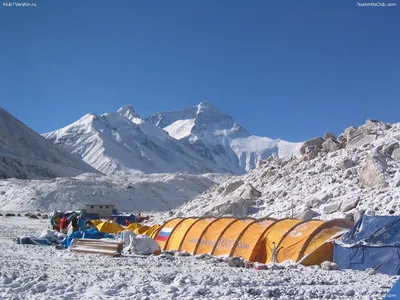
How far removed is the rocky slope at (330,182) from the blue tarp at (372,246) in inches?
173

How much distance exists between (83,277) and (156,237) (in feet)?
36.7

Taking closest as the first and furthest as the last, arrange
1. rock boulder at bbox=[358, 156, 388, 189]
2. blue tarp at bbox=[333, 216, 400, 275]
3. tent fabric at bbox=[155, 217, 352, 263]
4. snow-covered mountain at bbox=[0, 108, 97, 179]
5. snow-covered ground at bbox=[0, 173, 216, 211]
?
blue tarp at bbox=[333, 216, 400, 275] → tent fabric at bbox=[155, 217, 352, 263] → rock boulder at bbox=[358, 156, 388, 189] → snow-covered ground at bbox=[0, 173, 216, 211] → snow-covered mountain at bbox=[0, 108, 97, 179]

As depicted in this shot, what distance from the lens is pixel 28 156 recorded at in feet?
512

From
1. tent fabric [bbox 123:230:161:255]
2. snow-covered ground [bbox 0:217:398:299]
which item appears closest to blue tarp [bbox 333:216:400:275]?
snow-covered ground [bbox 0:217:398:299]

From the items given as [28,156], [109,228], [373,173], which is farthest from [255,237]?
[28,156]

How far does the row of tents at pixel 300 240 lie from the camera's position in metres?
16.0

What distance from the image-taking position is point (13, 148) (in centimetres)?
15450

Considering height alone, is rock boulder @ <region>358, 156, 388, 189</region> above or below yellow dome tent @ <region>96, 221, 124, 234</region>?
above

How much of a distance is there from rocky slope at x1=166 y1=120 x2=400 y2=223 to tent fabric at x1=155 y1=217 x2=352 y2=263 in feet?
12.8

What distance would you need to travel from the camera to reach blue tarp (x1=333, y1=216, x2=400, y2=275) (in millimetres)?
15492

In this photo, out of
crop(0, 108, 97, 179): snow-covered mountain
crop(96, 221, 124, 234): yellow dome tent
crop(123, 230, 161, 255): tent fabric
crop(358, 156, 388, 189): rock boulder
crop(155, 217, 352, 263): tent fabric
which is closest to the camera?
crop(155, 217, 352, 263): tent fabric

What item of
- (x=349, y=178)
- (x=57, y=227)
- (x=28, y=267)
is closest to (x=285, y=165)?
(x=349, y=178)

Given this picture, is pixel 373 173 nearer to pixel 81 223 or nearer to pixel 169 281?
pixel 169 281

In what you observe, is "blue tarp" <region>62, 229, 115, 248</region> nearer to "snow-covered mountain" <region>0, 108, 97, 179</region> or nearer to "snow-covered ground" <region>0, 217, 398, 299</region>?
"snow-covered ground" <region>0, 217, 398, 299</region>
